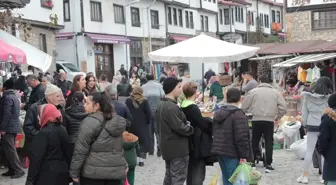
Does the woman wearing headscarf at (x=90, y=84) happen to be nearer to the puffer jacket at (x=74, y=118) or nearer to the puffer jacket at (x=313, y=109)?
the puffer jacket at (x=74, y=118)

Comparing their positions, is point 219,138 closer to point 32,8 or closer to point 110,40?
point 32,8

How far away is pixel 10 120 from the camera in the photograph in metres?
9.72

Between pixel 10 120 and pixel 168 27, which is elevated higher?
pixel 168 27

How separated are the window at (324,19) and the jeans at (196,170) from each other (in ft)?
89.1

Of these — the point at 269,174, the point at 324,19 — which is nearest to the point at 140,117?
the point at 269,174

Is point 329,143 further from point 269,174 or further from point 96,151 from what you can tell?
point 269,174

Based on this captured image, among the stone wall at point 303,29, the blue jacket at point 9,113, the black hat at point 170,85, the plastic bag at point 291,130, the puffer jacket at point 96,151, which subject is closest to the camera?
the puffer jacket at point 96,151

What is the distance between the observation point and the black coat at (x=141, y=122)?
11.0m

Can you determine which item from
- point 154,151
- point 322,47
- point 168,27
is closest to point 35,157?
point 154,151

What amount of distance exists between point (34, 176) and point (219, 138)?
256 centimetres

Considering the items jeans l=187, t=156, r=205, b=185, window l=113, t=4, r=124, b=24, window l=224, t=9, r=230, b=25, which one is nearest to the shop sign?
window l=113, t=4, r=124, b=24

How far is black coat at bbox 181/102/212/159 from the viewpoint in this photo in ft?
24.0

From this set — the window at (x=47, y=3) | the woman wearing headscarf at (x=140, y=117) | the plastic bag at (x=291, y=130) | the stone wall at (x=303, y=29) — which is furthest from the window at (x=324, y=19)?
the woman wearing headscarf at (x=140, y=117)

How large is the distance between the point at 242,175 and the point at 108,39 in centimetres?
2859
